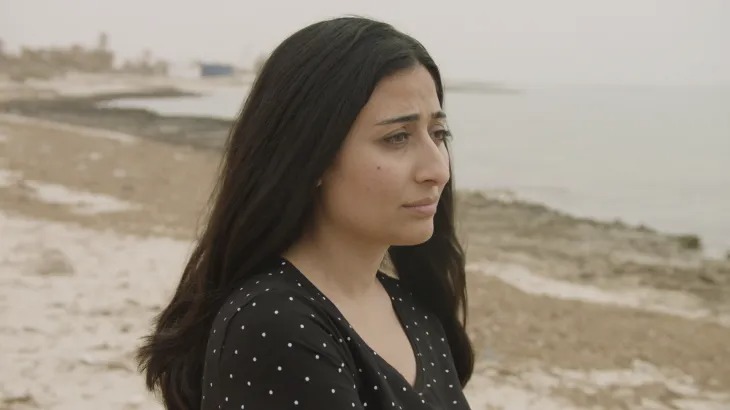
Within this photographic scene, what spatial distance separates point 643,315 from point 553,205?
1645 mm

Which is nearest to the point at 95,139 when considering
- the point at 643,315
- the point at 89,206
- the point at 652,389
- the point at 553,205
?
the point at 89,206

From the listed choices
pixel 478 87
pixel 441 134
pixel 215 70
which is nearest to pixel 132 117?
pixel 215 70

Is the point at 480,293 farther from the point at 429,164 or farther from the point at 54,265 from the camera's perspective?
the point at 429,164

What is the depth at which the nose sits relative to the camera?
2.67 feet

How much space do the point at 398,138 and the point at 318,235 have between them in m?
0.12

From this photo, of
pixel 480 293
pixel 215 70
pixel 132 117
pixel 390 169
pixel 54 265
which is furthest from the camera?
pixel 132 117

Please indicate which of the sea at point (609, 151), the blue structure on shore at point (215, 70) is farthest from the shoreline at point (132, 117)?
the blue structure on shore at point (215, 70)

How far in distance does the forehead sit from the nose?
0.03 m

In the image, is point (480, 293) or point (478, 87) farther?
point (478, 87)

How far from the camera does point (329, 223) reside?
84cm

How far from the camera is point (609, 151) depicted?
13.4ft

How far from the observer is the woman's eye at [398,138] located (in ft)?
2.64

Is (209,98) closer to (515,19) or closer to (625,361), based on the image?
(515,19)

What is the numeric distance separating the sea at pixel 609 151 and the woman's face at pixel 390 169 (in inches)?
106
